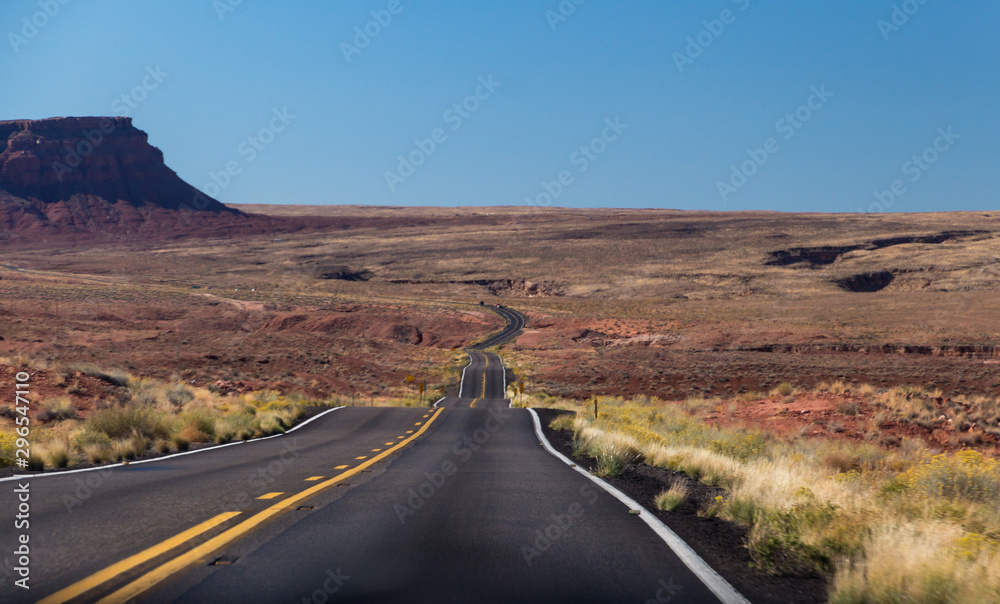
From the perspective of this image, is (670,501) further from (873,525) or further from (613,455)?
(613,455)

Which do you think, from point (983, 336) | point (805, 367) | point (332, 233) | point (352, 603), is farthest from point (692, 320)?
point (332, 233)

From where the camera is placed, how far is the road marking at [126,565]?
416 centimetres

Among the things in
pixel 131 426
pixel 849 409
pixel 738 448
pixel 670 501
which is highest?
pixel 670 501

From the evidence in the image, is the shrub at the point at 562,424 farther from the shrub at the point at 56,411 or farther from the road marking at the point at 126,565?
the road marking at the point at 126,565

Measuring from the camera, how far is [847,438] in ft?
75.2

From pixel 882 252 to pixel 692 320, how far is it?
64.0 m

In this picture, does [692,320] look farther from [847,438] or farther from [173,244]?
[173,244]

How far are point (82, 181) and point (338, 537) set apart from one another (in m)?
192

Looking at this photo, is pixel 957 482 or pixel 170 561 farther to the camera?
pixel 957 482

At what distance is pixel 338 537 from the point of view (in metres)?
5.92

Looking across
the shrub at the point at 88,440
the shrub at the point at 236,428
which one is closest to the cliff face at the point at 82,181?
the shrub at the point at 236,428

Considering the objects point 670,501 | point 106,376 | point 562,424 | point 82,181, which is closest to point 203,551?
point 670,501

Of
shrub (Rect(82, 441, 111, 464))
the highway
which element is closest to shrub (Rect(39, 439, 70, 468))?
shrub (Rect(82, 441, 111, 464))

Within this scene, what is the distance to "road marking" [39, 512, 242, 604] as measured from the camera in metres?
4.16
